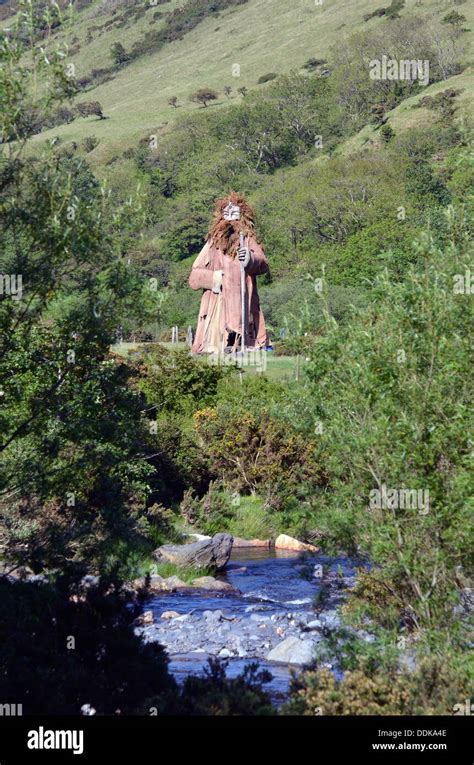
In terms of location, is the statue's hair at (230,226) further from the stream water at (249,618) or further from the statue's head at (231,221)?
the stream water at (249,618)

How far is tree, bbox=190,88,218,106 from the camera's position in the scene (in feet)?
486

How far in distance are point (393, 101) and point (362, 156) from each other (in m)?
18.4

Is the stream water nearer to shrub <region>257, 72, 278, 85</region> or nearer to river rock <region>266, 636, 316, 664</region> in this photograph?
river rock <region>266, 636, 316, 664</region>

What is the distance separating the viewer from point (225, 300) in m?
51.4

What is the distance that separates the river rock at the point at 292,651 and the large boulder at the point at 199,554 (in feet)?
21.5

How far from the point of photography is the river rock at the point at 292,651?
17.5 meters

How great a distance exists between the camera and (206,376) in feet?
118

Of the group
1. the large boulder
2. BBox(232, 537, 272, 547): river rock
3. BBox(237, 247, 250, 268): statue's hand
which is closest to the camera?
the large boulder

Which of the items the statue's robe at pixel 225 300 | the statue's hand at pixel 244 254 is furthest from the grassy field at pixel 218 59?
the statue's hand at pixel 244 254

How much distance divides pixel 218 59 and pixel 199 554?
525 ft

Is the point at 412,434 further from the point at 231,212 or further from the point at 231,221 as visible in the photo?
the point at 231,221

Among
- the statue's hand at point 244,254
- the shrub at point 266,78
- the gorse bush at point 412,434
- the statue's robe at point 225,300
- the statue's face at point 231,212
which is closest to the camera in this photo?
the gorse bush at point 412,434

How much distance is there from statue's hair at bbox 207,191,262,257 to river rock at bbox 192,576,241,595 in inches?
1098

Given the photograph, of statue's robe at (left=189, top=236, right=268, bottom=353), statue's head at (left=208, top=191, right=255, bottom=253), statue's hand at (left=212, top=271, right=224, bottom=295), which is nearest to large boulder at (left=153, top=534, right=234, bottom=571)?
statue's robe at (left=189, top=236, right=268, bottom=353)
